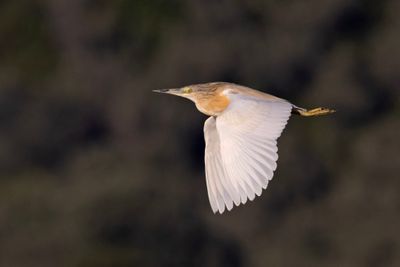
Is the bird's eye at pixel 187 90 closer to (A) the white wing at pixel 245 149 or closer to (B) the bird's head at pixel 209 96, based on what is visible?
(B) the bird's head at pixel 209 96

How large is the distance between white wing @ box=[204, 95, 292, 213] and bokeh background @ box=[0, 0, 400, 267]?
23.7 ft

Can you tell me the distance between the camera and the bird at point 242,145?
5.38 meters

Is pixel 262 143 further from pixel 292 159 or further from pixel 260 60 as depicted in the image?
pixel 260 60

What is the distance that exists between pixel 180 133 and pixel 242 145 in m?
10.5

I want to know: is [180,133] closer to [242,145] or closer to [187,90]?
[187,90]

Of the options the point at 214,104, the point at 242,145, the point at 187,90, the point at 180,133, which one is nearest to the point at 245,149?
the point at 242,145

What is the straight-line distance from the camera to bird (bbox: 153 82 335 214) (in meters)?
5.38

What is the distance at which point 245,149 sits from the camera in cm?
547

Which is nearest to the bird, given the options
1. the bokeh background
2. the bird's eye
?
the bird's eye

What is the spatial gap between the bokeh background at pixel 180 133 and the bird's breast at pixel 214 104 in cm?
687

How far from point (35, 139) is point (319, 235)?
14.2 ft

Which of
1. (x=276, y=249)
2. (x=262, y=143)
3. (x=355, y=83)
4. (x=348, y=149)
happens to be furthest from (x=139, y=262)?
(x=262, y=143)

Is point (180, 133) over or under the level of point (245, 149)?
under

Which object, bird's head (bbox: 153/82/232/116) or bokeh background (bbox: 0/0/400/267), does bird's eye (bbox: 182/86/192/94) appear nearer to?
bird's head (bbox: 153/82/232/116)
